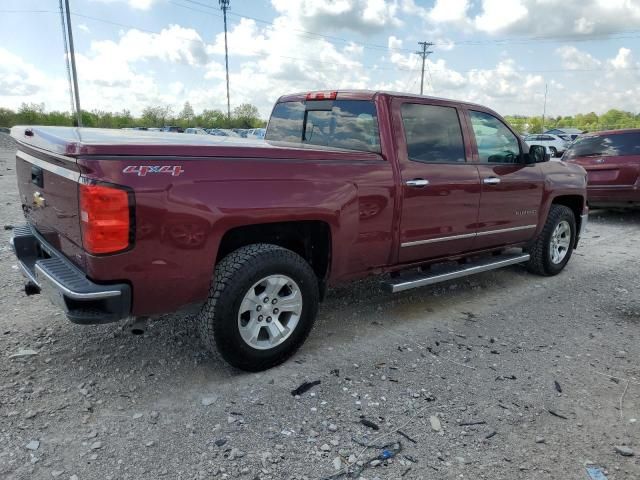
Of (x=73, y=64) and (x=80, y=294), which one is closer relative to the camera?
(x=80, y=294)

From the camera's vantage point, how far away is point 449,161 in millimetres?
4438

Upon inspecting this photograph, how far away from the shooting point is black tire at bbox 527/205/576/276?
18.6 feet

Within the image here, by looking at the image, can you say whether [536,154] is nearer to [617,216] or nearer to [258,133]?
[617,216]

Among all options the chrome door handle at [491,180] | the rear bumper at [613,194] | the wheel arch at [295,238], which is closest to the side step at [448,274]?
the wheel arch at [295,238]

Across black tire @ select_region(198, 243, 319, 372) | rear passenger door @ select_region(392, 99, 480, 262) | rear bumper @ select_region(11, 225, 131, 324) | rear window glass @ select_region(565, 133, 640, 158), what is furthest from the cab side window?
rear window glass @ select_region(565, 133, 640, 158)

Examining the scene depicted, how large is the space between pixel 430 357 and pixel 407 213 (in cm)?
111

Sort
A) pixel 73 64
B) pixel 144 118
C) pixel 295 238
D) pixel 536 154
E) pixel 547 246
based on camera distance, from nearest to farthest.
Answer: pixel 295 238, pixel 536 154, pixel 547 246, pixel 73 64, pixel 144 118

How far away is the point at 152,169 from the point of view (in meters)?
2.73

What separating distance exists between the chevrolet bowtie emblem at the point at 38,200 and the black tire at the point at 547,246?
15.7ft

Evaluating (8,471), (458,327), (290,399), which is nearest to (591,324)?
(458,327)

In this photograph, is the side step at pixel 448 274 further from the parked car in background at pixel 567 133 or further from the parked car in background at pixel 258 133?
the parked car in background at pixel 567 133

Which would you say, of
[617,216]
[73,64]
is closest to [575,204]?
[617,216]

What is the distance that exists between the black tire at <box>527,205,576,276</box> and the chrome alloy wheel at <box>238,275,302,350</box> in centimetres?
338

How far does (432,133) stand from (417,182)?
0.57m
